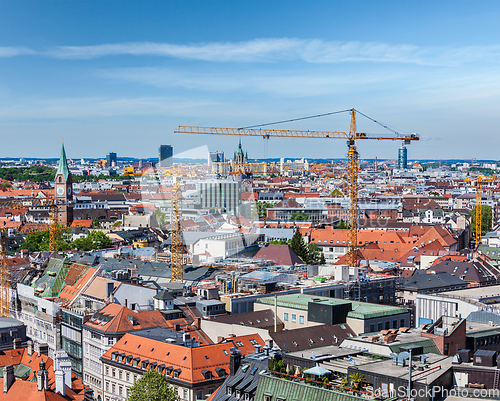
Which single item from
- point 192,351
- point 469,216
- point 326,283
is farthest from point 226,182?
point 192,351

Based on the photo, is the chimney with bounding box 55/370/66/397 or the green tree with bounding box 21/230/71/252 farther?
the green tree with bounding box 21/230/71/252

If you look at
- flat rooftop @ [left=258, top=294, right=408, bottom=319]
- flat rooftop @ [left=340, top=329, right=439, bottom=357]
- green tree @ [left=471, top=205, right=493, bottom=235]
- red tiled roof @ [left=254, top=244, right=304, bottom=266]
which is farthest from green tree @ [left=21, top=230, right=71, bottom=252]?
green tree @ [left=471, top=205, right=493, bottom=235]

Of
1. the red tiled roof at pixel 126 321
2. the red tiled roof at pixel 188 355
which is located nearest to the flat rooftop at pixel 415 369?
the red tiled roof at pixel 188 355

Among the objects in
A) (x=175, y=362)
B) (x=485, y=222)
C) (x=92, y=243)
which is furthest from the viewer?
(x=485, y=222)

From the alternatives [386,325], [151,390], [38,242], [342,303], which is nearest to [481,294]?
[386,325]

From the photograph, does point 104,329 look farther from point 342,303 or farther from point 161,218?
point 161,218

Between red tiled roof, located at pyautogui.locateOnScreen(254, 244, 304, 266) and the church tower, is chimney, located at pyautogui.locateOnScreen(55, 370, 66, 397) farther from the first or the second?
the church tower

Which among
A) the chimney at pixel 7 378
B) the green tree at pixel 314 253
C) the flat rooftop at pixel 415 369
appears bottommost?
the green tree at pixel 314 253

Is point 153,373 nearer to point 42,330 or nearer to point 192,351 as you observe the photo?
point 192,351

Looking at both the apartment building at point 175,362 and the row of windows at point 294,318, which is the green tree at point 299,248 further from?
the apartment building at point 175,362
